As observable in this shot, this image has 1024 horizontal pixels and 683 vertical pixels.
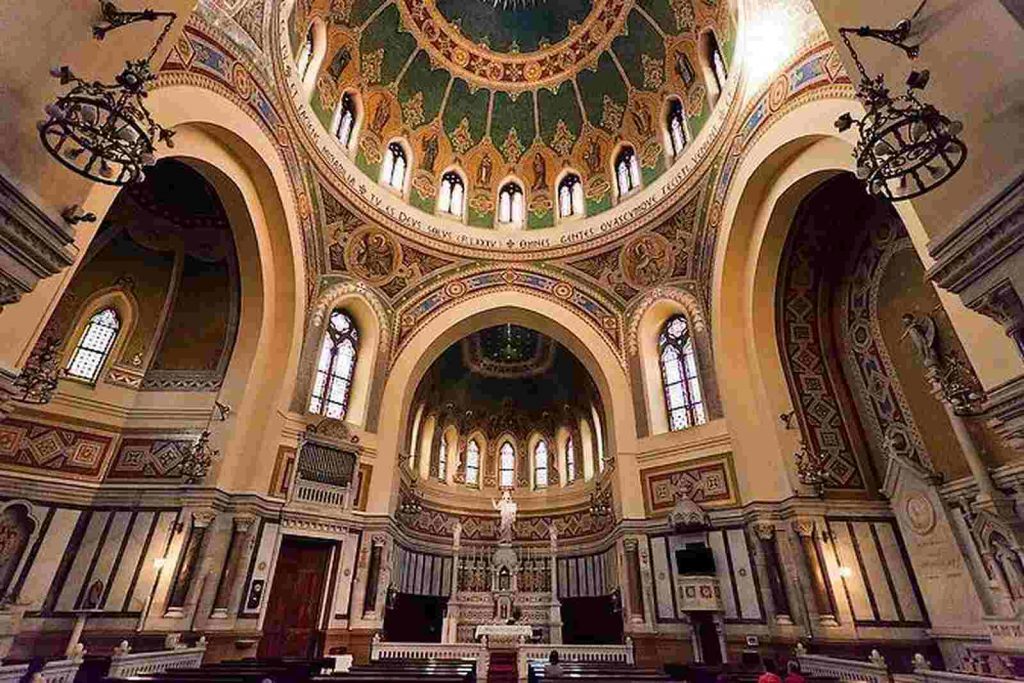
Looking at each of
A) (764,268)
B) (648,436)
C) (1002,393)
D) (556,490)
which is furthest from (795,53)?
(556,490)

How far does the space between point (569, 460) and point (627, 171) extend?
11613 millimetres

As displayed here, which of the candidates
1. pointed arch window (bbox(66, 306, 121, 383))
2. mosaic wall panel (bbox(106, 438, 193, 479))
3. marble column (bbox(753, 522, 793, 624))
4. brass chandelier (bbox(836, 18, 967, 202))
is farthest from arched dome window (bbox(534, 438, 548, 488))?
brass chandelier (bbox(836, 18, 967, 202))

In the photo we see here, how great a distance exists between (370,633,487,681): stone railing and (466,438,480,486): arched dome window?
797 cm

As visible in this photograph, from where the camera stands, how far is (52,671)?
22.0 ft

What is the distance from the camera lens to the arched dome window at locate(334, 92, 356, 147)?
15.3 metres

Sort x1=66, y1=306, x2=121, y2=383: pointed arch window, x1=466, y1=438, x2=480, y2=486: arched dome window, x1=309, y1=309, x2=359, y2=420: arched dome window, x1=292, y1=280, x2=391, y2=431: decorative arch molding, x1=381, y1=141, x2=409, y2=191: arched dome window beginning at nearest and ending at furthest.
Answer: x1=66, y1=306, x2=121, y2=383: pointed arch window < x1=292, y1=280, x2=391, y2=431: decorative arch molding < x1=309, y1=309, x2=359, y2=420: arched dome window < x1=381, y1=141, x2=409, y2=191: arched dome window < x1=466, y1=438, x2=480, y2=486: arched dome window

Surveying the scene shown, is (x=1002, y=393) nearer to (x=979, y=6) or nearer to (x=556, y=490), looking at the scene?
(x=979, y=6)

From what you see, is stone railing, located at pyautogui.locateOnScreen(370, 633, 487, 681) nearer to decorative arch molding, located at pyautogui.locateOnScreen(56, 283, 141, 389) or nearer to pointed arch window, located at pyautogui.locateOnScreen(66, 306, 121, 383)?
decorative arch molding, located at pyautogui.locateOnScreen(56, 283, 141, 389)

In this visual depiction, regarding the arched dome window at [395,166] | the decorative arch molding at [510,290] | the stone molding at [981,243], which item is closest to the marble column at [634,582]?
the decorative arch molding at [510,290]

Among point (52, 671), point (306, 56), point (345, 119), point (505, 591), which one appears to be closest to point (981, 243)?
point (52, 671)

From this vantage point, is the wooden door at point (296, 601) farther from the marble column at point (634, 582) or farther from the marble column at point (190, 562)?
the marble column at point (634, 582)

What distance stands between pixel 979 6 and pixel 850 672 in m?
9.43

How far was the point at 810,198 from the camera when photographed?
37.4ft

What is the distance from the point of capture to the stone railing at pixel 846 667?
7547mm
